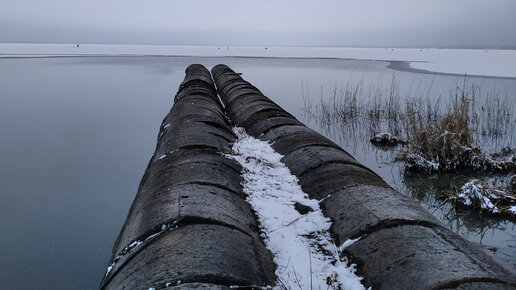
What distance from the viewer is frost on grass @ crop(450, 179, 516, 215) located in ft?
14.5

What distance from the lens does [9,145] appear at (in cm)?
713

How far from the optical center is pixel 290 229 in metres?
2.56

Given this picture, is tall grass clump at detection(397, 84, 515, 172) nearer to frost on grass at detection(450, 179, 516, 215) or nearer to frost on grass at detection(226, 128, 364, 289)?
frost on grass at detection(450, 179, 516, 215)

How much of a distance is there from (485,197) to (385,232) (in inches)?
120

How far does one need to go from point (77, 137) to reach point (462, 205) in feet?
22.6

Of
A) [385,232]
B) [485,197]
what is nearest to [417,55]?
[485,197]

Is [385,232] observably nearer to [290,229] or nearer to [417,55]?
[290,229]

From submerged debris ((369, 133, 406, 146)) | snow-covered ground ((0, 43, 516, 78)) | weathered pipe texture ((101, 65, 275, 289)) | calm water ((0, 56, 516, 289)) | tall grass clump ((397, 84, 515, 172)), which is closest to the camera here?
weathered pipe texture ((101, 65, 275, 289))

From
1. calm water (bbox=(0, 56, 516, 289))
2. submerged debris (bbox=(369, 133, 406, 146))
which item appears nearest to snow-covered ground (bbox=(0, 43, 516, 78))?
submerged debris (bbox=(369, 133, 406, 146))

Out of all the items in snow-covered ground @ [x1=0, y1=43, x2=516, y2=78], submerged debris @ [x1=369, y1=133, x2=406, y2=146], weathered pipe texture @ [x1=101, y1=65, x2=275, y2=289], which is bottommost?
submerged debris @ [x1=369, y1=133, x2=406, y2=146]

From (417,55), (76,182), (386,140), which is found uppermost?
(417,55)

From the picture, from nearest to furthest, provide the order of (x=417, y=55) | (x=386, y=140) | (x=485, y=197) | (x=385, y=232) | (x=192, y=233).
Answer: (x=192, y=233) < (x=385, y=232) < (x=485, y=197) < (x=386, y=140) < (x=417, y=55)

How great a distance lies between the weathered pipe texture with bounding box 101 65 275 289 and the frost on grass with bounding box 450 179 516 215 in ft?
9.74

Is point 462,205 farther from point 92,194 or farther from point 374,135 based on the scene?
point 92,194
